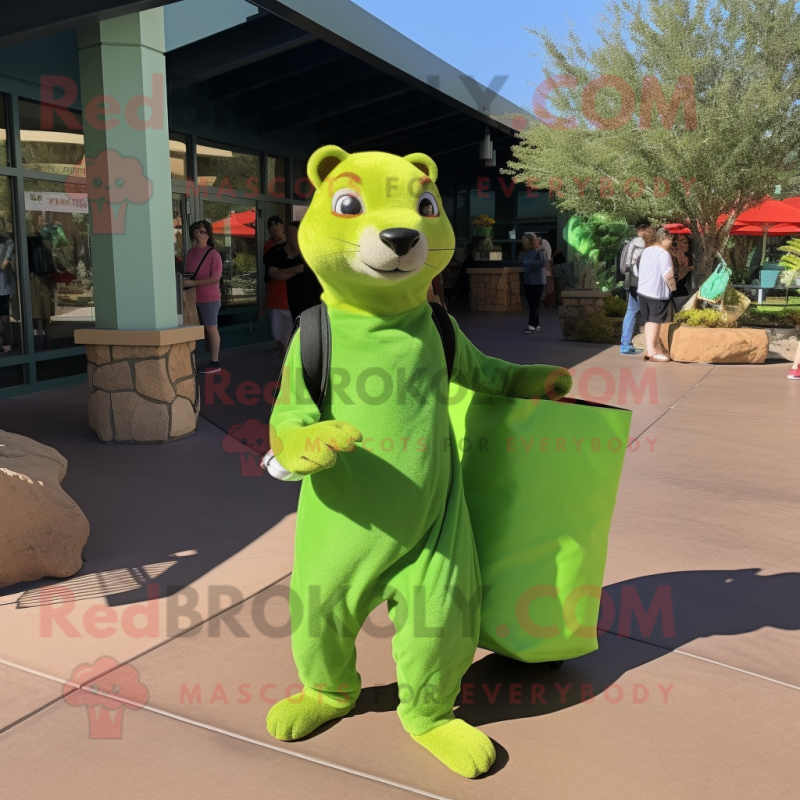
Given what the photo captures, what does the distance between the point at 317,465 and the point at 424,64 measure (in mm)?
10408

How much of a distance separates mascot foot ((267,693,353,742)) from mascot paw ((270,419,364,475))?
81 cm

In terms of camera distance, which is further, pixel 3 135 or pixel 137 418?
pixel 3 135

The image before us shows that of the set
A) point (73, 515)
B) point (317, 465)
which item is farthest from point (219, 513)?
point (317, 465)

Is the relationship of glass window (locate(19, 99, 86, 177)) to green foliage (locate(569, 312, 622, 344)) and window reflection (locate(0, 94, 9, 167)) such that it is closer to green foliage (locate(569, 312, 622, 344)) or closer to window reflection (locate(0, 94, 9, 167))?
window reflection (locate(0, 94, 9, 167))

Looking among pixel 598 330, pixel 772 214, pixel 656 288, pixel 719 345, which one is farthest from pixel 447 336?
pixel 772 214

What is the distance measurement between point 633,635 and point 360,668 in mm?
1094

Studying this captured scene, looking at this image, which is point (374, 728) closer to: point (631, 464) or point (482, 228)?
point (631, 464)

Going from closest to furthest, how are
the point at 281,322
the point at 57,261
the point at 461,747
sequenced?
the point at 461,747 < the point at 57,261 < the point at 281,322

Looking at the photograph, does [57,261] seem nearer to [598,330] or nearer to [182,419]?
[182,419]

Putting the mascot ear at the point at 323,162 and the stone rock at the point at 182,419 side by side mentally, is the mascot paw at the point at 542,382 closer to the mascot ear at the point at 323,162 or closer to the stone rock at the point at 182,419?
the mascot ear at the point at 323,162

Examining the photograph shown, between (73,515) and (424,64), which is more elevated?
(424,64)

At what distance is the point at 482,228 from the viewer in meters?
23.0

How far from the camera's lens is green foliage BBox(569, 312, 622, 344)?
516 inches

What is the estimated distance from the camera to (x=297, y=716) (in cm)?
246
